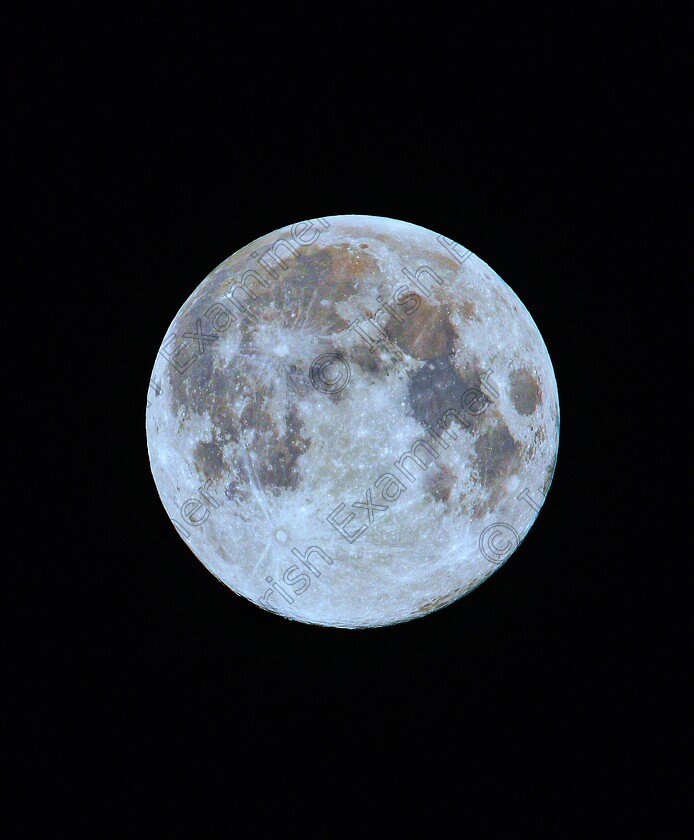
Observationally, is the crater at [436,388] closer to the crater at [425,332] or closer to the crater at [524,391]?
the crater at [425,332]

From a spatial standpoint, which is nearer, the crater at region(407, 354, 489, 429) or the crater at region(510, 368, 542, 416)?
the crater at region(407, 354, 489, 429)

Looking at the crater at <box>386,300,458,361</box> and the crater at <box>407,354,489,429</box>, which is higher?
the crater at <box>386,300,458,361</box>

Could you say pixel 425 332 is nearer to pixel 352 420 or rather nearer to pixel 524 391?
pixel 352 420

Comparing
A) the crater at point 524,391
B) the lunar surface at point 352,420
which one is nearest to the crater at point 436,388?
the lunar surface at point 352,420

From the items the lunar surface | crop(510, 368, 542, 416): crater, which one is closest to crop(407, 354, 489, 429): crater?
the lunar surface

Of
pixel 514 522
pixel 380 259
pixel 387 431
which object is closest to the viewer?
pixel 387 431

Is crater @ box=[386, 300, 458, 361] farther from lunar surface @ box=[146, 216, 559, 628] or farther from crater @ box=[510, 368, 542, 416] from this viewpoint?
crater @ box=[510, 368, 542, 416]

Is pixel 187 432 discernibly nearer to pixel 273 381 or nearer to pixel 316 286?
pixel 273 381

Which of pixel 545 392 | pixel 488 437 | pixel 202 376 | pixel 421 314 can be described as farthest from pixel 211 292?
pixel 545 392
